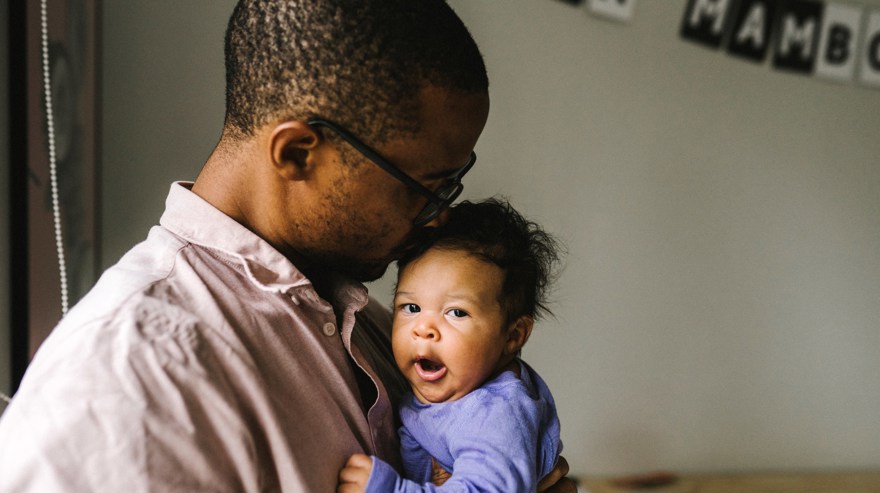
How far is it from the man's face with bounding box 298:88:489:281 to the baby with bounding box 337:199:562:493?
0.12m

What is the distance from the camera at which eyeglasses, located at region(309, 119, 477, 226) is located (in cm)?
92

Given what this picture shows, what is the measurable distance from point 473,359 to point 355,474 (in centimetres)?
29

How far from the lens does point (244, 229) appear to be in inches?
34.9

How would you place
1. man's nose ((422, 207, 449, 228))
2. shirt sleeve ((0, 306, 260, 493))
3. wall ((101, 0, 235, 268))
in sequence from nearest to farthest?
shirt sleeve ((0, 306, 260, 493))
man's nose ((422, 207, 449, 228))
wall ((101, 0, 235, 268))

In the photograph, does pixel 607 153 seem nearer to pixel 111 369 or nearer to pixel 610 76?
pixel 610 76

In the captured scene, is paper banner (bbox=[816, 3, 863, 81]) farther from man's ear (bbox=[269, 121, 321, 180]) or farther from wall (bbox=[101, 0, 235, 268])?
man's ear (bbox=[269, 121, 321, 180])

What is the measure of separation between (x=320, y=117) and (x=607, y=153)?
5.71 ft

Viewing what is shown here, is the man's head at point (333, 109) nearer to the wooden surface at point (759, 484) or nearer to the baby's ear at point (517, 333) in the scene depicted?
the baby's ear at point (517, 333)

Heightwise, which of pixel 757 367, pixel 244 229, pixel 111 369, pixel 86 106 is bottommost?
pixel 757 367

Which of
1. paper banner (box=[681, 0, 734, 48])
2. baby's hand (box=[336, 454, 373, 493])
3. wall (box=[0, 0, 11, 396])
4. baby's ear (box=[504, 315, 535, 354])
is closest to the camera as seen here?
baby's hand (box=[336, 454, 373, 493])

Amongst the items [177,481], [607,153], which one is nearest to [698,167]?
[607,153]

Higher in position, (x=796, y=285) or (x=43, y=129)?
(x=43, y=129)

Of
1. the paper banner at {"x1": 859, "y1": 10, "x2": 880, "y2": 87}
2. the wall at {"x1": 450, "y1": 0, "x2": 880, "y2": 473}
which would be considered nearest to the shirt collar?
the wall at {"x1": 450, "y1": 0, "x2": 880, "y2": 473}

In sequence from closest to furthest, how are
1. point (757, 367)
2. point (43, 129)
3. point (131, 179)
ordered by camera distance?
point (43, 129), point (131, 179), point (757, 367)
